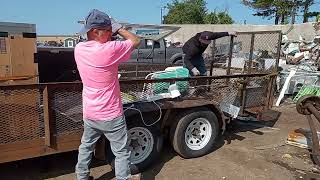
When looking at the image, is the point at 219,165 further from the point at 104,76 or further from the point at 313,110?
the point at 104,76

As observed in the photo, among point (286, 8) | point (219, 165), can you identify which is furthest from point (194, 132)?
point (286, 8)

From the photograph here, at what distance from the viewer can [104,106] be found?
3650mm

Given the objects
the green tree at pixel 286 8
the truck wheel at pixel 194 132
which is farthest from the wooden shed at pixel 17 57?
the green tree at pixel 286 8

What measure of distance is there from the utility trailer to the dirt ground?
0.71 ft

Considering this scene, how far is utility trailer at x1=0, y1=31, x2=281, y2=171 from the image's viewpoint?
3887 millimetres

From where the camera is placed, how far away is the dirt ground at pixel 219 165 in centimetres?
471

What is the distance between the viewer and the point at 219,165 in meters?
5.13

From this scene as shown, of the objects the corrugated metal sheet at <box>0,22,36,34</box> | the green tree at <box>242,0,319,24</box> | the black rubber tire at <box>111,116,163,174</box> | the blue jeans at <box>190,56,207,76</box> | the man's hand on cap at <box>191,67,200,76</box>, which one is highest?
Answer: the green tree at <box>242,0,319,24</box>

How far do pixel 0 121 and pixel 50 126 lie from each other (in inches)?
20.0

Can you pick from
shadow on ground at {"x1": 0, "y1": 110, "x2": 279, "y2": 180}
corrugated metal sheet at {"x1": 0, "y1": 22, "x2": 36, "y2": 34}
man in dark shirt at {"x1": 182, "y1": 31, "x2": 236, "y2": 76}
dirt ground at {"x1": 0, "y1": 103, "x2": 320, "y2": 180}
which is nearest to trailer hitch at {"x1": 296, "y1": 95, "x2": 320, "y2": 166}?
dirt ground at {"x1": 0, "y1": 103, "x2": 320, "y2": 180}

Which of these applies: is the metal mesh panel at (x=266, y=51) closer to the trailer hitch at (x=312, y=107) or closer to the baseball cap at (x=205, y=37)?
the baseball cap at (x=205, y=37)

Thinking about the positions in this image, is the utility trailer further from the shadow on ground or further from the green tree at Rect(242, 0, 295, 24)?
the green tree at Rect(242, 0, 295, 24)

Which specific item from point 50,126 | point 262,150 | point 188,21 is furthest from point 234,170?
point 188,21

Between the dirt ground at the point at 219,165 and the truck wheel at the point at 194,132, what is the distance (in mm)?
142
